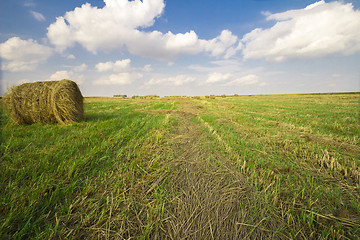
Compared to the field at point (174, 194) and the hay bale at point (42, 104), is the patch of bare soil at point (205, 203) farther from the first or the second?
the hay bale at point (42, 104)

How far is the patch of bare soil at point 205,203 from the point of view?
1479 millimetres

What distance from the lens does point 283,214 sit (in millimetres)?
1642

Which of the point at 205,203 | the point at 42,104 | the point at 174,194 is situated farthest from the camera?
the point at 42,104

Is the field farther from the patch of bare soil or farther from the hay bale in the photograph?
the hay bale

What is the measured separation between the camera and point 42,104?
6180mm

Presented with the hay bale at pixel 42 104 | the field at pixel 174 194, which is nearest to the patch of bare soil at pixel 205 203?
the field at pixel 174 194

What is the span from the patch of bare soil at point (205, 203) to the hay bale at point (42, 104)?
21.0 ft

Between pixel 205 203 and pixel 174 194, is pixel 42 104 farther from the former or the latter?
pixel 205 203

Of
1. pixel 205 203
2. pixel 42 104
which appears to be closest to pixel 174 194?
pixel 205 203

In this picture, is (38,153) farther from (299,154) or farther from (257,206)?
(299,154)

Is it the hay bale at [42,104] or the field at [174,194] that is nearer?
the field at [174,194]

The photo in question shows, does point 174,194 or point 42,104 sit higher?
point 42,104

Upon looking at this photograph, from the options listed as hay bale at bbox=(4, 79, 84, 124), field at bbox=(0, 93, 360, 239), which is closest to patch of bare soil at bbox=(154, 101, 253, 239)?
field at bbox=(0, 93, 360, 239)

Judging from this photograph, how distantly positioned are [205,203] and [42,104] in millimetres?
8250
